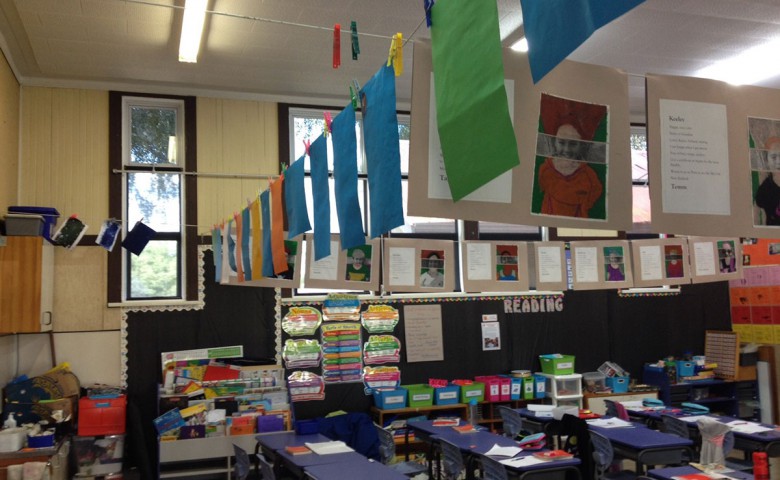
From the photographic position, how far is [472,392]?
804 cm

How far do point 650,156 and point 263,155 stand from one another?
623cm

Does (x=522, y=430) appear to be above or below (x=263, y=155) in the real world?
below

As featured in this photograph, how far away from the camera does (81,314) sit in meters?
7.23

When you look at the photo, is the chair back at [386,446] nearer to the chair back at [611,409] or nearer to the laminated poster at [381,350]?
the laminated poster at [381,350]

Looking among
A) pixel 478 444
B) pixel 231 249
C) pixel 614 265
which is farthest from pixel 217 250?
pixel 614 265

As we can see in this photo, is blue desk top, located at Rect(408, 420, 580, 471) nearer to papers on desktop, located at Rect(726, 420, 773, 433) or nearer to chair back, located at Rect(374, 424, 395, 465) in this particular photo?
chair back, located at Rect(374, 424, 395, 465)

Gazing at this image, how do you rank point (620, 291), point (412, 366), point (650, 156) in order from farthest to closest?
point (620, 291) → point (412, 366) → point (650, 156)

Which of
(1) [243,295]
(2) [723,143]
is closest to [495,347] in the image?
(1) [243,295]

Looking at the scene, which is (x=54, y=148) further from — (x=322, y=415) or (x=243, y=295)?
(x=322, y=415)

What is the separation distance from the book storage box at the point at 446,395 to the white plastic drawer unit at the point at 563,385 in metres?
1.27

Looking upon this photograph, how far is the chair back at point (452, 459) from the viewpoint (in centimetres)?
557

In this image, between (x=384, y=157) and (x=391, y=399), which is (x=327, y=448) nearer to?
(x=391, y=399)

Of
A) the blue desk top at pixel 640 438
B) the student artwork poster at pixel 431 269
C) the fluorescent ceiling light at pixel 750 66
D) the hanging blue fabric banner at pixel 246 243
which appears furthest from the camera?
the fluorescent ceiling light at pixel 750 66

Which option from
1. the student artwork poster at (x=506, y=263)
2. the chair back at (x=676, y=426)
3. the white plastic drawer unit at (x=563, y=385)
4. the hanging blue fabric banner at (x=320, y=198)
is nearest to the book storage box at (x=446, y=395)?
the white plastic drawer unit at (x=563, y=385)
